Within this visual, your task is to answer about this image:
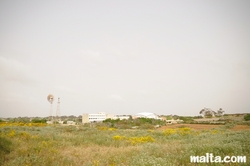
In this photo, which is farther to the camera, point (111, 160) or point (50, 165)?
point (111, 160)

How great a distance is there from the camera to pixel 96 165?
22.1 ft

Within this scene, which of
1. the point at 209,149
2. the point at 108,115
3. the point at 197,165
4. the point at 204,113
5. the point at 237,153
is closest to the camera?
the point at 197,165

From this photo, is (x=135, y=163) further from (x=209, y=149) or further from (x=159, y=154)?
(x=209, y=149)

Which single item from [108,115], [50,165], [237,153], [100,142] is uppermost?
[237,153]

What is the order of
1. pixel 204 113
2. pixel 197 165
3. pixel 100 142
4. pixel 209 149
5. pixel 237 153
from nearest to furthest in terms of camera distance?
Result: pixel 197 165, pixel 237 153, pixel 209 149, pixel 100 142, pixel 204 113

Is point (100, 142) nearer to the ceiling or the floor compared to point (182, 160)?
nearer to the floor

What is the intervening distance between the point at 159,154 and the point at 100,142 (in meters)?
7.20

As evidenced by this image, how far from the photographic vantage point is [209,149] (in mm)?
8180

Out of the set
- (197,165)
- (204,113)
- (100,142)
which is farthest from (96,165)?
(204,113)

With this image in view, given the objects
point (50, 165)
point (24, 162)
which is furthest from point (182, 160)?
point (24, 162)

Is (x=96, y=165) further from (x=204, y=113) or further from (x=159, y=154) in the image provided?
(x=204, y=113)

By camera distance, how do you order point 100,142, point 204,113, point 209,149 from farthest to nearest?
point 204,113 → point 100,142 → point 209,149

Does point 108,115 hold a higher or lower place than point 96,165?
lower

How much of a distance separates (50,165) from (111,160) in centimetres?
272
